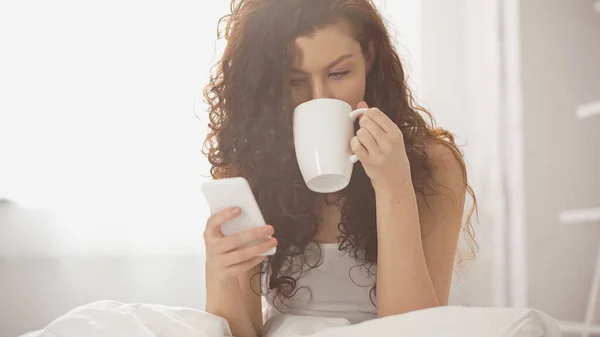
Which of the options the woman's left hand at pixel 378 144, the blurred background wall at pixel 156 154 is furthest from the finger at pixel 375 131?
the blurred background wall at pixel 156 154

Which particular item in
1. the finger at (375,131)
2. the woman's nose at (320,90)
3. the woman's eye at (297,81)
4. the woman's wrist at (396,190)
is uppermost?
the woman's eye at (297,81)

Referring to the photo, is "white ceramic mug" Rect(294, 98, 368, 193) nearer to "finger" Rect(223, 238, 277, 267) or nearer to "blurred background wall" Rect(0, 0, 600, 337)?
"finger" Rect(223, 238, 277, 267)

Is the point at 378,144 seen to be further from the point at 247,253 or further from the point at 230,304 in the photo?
the point at 230,304

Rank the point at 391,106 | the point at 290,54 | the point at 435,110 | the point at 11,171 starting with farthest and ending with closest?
the point at 435,110, the point at 11,171, the point at 391,106, the point at 290,54

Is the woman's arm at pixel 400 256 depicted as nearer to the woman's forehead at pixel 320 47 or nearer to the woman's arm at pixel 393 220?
the woman's arm at pixel 393 220

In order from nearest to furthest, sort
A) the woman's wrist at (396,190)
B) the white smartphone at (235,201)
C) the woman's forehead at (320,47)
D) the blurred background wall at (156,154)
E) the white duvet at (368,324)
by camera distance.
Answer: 1. the white duvet at (368,324)
2. the white smartphone at (235,201)
3. the woman's wrist at (396,190)
4. the woman's forehead at (320,47)
5. the blurred background wall at (156,154)

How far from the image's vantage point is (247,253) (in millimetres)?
774

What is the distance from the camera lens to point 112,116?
1608 millimetres

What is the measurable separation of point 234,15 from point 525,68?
36.4 inches

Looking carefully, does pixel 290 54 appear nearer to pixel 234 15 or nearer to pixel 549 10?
pixel 234 15

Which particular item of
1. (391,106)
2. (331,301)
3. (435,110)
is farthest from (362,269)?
(435,110)

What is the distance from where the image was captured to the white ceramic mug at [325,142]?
0.78 meters

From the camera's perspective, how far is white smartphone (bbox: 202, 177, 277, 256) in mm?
711

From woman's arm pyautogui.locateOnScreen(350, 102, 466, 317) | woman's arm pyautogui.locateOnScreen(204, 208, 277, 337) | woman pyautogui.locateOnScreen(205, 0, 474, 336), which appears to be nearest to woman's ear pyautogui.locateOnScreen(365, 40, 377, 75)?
woman pyautogui.locateOnScreen(205, 0, 474, 336)
